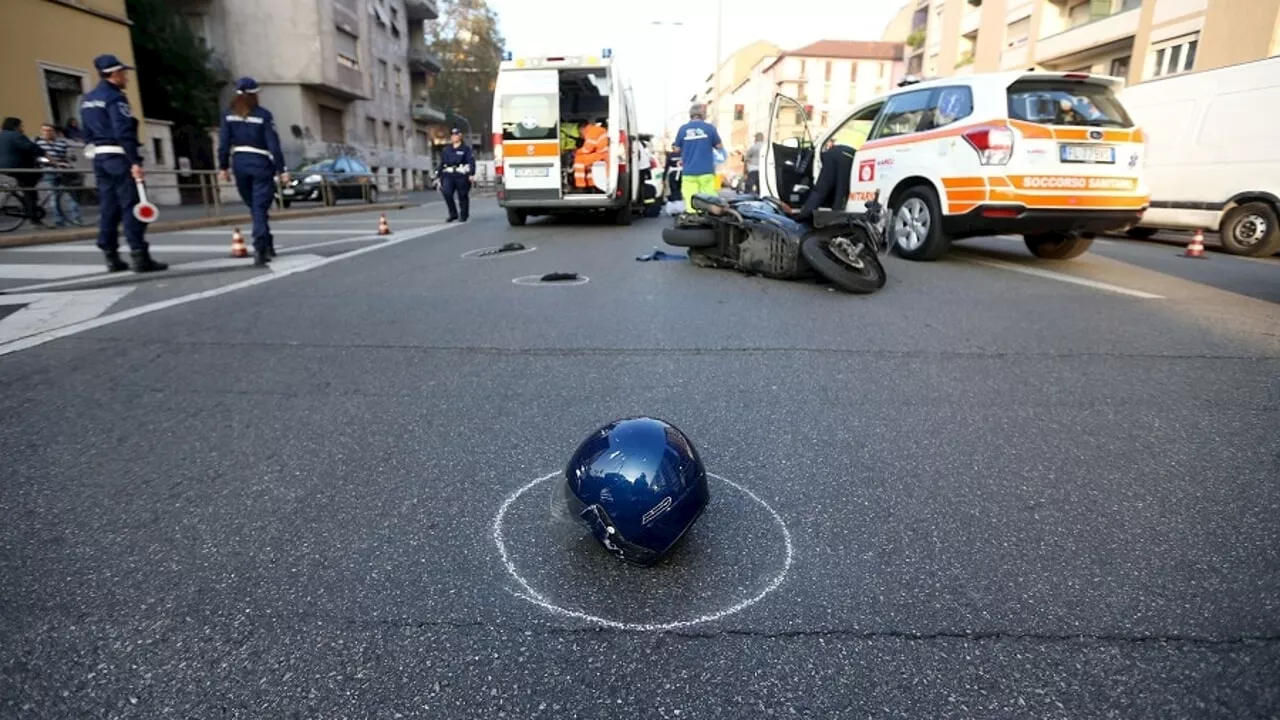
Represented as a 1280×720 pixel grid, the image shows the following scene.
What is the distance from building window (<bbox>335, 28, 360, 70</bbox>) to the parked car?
1436 cm

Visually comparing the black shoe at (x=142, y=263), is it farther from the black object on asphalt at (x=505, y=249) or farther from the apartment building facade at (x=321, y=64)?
the apartment building facade at (x=321, y=64)

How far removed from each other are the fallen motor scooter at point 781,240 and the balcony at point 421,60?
157ft

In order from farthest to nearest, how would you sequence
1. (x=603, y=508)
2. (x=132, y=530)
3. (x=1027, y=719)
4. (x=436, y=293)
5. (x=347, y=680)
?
(x=436, y=293)
(x=132, y=530)
(x=603, y=508)
(x=347, y=680)
(x=1027, y=719)

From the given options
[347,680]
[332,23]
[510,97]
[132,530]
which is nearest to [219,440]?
[132,530]

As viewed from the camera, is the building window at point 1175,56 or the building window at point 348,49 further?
the building window at point 348,49

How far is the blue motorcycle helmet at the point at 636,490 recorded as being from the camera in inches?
75.2

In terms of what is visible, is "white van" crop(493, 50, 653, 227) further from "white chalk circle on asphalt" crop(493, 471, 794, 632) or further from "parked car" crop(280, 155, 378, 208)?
"parked car" crop(280, 155, 378, 208)

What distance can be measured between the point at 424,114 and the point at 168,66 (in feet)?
76.6

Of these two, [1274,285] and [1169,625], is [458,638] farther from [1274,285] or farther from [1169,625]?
[1274,285]

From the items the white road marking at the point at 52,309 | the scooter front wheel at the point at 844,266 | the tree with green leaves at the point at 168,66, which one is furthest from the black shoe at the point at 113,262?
the tree with green leaves at the point at 168,66

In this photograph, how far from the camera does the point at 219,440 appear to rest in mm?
2939

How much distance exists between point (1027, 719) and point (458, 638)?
1.28 metres

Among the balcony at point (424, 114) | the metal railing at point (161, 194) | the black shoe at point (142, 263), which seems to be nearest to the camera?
the black shoe at point (142, 263)

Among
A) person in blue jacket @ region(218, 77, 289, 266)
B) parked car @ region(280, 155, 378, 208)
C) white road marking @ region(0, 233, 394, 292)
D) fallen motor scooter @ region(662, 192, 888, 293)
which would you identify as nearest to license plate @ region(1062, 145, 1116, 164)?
fallen motor scooter @ region(662, 192, 888, 293)
